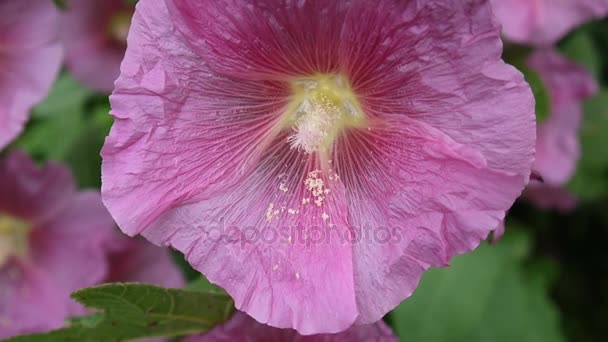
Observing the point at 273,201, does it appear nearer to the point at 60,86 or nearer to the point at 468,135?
the point at 468,135

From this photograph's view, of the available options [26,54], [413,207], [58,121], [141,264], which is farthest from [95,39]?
[413,207]

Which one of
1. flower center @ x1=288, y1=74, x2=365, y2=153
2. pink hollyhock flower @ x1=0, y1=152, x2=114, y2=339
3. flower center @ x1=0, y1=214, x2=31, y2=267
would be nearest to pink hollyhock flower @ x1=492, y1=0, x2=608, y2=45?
flower center @ x1=288, y1=74, x2=365, y2=153

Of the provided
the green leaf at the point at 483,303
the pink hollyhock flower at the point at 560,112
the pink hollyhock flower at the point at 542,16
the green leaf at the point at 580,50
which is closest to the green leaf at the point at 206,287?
the green leaf at the point at 483,303

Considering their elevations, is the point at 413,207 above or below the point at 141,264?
above

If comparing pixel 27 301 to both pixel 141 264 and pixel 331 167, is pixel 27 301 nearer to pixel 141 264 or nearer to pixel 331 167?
pixel 141 264

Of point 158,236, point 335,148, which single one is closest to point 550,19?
point 335,148

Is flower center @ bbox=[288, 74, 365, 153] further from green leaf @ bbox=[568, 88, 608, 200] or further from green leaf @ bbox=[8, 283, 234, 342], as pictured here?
green leaf @ bbox=[568, 88, 608, 200]
